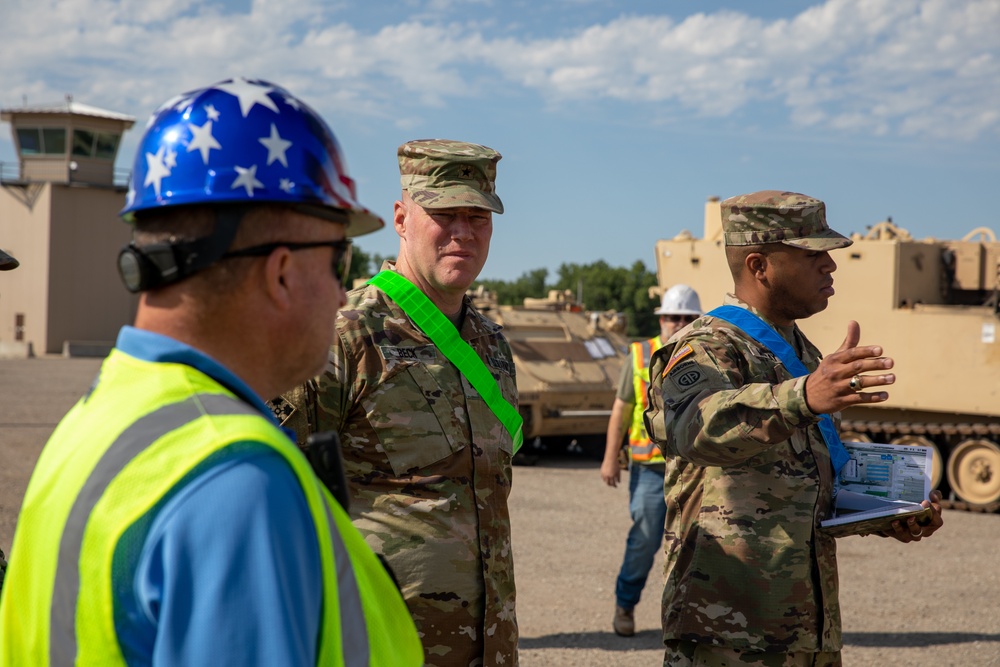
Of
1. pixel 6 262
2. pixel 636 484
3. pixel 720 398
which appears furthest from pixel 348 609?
pixel 636 484

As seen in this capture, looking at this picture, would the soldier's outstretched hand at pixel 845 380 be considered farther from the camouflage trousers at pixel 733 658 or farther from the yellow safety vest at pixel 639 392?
the yellow safety vest at pixel 639 392

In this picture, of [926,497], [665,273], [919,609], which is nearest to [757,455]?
[926,497]

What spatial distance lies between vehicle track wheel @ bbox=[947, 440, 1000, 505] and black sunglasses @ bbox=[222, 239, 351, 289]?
12453 millimetres

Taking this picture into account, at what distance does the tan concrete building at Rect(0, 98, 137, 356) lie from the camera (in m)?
41.2

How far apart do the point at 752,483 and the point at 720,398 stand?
37 cm

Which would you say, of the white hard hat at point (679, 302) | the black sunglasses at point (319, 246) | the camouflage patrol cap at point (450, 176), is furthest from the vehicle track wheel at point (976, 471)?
the black sunglasses at point (319, 246)

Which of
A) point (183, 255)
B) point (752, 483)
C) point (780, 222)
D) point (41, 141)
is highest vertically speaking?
point (41, 141)

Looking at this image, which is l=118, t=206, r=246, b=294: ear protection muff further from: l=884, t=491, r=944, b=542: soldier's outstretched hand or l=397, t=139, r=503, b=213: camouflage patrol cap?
l=884, t=491, r=944, b=542: soldier's outstretched hand

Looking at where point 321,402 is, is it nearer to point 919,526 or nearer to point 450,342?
point 450,342

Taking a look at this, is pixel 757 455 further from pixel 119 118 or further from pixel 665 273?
pixel 119 118

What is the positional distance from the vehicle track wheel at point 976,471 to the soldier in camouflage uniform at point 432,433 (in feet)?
35.7

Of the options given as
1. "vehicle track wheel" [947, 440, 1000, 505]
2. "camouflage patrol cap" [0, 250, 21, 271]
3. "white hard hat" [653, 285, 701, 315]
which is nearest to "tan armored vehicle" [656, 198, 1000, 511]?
"vehicle track wheel" [947, 440, 1000, 505]

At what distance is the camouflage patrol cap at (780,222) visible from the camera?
3.41 meters

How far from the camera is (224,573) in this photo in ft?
3.78
